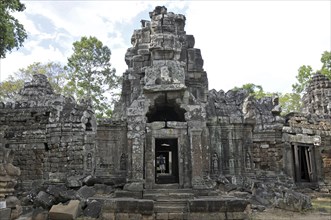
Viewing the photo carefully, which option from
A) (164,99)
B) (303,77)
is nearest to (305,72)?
(303,77)

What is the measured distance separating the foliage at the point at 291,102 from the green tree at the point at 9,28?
73.5 feet

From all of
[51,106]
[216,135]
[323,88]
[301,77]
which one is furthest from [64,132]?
[301,77]

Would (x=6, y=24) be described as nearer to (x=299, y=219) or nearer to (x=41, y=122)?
(x=41, y=122)

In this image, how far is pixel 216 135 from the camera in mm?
9438

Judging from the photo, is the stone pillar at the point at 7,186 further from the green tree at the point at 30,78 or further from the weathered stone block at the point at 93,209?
the green tree at the point at 30,78

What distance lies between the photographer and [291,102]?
28.5 m

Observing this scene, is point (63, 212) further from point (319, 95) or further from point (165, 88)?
point (319, 95)

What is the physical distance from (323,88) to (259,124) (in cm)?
785

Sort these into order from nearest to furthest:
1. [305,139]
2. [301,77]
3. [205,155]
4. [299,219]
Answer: [299,219]
[205,155]
[305,139]
[301,77]

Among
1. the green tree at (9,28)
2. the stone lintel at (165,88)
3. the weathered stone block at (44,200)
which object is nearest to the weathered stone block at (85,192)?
the weathered stone block at (44,200)

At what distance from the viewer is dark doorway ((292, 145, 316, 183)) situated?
12.7 meters

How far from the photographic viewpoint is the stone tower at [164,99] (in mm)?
8023

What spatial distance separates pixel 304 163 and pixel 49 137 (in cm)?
1114

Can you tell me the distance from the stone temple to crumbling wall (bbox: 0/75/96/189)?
3cm
